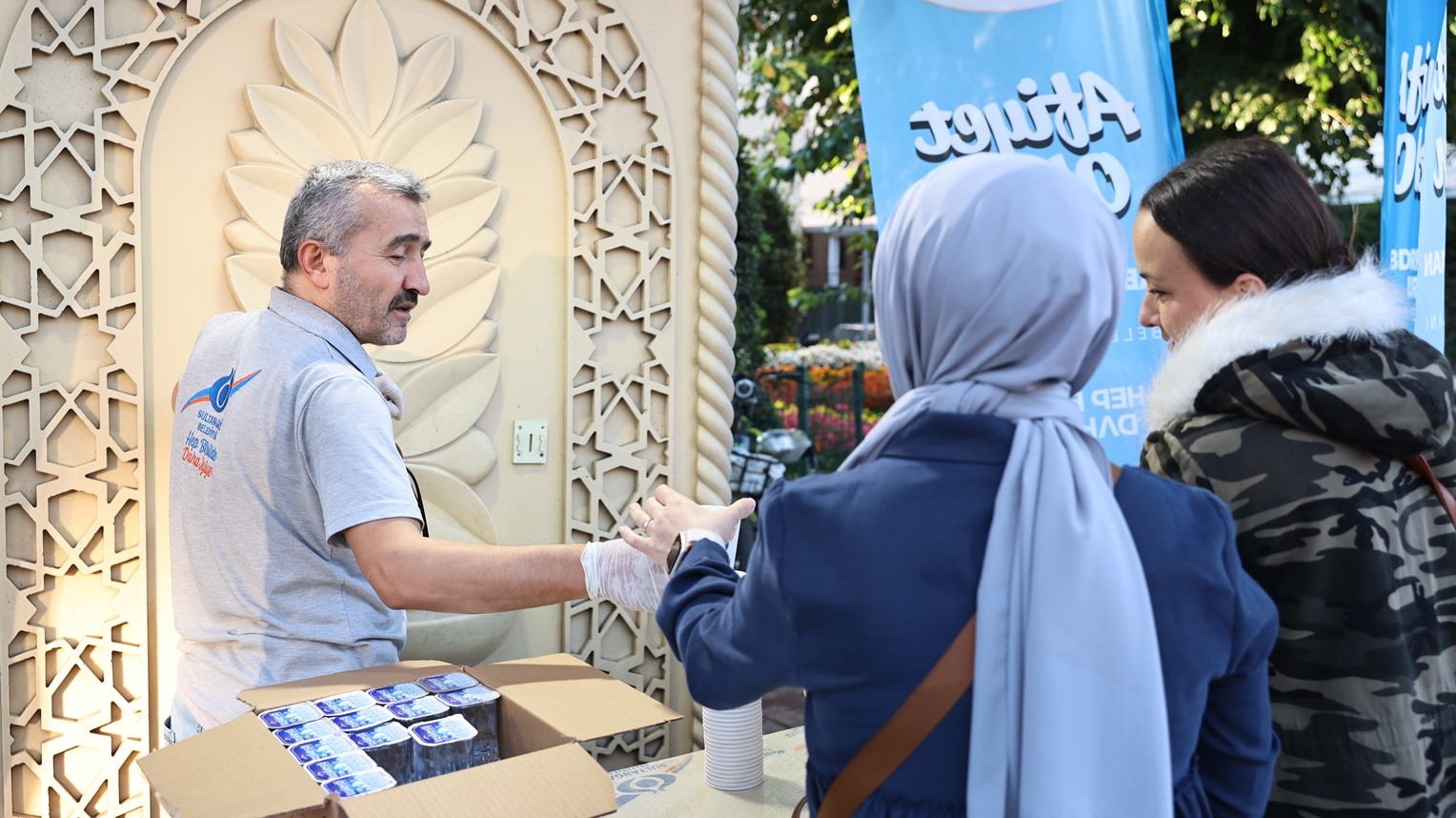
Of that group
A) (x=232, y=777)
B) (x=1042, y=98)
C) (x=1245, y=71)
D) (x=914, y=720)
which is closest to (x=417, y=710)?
(x=232, y=777)

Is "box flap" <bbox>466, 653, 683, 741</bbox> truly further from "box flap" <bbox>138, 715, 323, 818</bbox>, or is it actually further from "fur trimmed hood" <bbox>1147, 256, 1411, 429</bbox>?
"fur trimmed hood" <bbox>1147, 256, 1411, 429</bbox>

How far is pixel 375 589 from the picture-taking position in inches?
74.5

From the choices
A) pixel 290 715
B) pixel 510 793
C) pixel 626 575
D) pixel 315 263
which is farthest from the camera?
pixel 315 263

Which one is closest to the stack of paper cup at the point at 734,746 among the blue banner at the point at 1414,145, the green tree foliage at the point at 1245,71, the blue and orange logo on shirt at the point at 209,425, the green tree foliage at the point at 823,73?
the blue and orange logo on shirt at the point at 209,425

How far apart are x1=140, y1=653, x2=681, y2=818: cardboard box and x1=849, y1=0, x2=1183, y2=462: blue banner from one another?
140 cm

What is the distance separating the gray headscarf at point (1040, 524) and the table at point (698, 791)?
151cm

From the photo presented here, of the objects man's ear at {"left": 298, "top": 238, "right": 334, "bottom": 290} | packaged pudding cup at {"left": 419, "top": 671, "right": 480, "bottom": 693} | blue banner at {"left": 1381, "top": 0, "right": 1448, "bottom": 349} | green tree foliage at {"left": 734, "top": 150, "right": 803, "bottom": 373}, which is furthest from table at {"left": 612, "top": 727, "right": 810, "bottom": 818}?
green tree foliage at {"left": 734, "top": 150, "right": 803, "bottom": 373}

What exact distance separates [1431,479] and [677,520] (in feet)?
3.18

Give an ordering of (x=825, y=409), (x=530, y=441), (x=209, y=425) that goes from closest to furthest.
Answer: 1. (x=209, y=425)
2. (x=530, y=441)
3. (x=825, y=409)

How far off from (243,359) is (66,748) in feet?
4.11

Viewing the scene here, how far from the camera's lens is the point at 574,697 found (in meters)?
1.82

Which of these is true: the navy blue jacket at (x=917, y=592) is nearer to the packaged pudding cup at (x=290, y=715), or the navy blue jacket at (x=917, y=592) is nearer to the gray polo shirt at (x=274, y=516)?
the packaged pudding cup at (x=290, y=715)

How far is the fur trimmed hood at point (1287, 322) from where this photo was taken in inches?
55.5

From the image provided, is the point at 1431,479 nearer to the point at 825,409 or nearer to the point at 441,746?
→ the point at 441,746
